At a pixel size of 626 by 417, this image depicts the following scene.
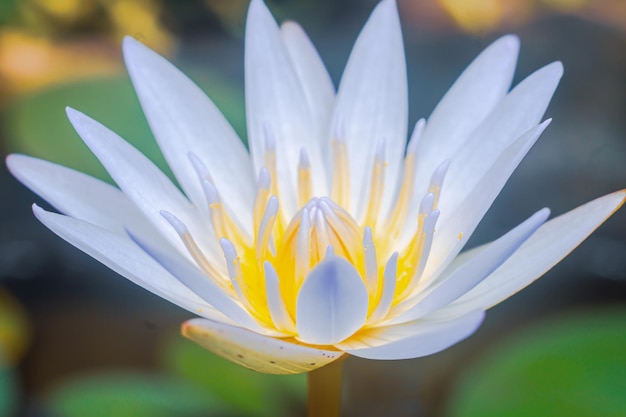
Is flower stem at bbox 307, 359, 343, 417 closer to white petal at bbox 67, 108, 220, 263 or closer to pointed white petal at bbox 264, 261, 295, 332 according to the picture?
pointed white petal at bbox 264, 261, 295, 332

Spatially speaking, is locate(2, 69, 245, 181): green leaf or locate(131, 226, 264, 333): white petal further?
locate(2, 69, 245, 181): green leaf

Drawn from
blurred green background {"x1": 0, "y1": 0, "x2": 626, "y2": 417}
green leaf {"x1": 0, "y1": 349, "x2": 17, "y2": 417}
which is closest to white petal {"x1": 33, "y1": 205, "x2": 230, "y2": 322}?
blurred green background {"x1": 0, "y1": 0, "x2": 626, "y2": 417}

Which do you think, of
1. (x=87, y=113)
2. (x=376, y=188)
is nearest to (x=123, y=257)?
(x=376, y=188)

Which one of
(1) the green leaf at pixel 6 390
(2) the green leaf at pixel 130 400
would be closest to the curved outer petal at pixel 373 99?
(2) the green leaf at pixel 130 400

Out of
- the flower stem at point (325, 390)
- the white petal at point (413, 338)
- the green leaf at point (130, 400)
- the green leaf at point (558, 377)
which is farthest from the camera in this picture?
→ the green leaf at point (130, 400)

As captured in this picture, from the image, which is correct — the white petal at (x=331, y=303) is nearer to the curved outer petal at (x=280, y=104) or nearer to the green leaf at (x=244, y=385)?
the curved outer petal at (x=280, y=104)

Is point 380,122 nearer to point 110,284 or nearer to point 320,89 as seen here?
point 320,89

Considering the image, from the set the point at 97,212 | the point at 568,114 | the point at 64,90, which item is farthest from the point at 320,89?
the point at 568,114
